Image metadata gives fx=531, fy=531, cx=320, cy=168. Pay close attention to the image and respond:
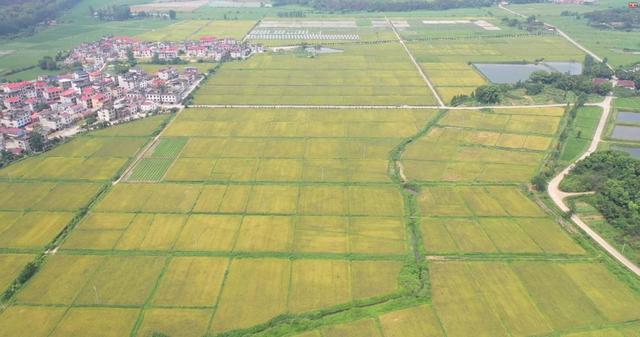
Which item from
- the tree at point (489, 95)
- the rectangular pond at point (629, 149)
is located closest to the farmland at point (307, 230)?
the tree at point (489, 95)

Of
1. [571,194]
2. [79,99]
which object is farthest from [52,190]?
[571,194]

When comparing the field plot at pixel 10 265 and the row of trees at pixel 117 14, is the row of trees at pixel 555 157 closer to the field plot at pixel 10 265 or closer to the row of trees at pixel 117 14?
the field plot at pixel 10 265

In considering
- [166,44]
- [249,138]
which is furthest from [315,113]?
[166,44]

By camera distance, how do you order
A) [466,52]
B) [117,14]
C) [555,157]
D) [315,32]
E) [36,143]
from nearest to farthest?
[555,157]
[36,143]
[466,52]
[315,32]
[117,14]

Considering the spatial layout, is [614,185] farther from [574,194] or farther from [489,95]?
[489,95]

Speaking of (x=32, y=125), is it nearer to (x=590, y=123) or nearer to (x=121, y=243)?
(x=121, y=243)

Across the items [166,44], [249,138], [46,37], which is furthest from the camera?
[46,37]

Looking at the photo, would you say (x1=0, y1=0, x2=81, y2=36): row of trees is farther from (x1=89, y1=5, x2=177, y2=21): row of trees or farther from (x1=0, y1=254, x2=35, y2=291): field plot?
(x1=0, y1=254, x2=35, y2=291): field plot
